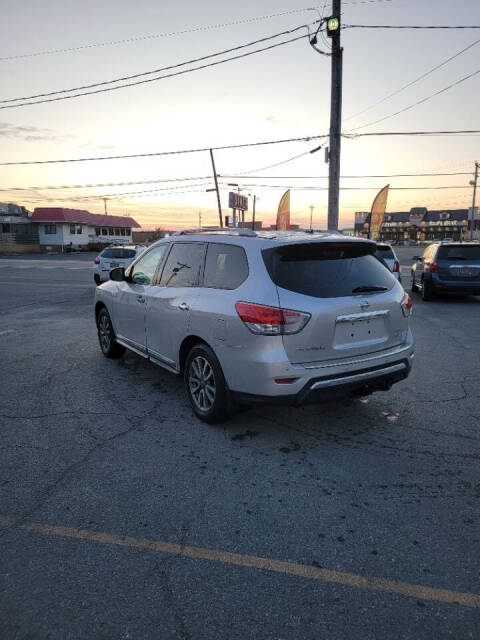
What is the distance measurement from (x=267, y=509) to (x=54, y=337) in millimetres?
6563

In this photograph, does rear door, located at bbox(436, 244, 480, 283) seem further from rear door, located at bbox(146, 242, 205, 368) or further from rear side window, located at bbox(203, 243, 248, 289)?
rear side window, located at bbox(203, 243, 248, 289)

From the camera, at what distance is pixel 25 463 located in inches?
140

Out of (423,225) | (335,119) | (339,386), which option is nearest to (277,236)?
(339,386)

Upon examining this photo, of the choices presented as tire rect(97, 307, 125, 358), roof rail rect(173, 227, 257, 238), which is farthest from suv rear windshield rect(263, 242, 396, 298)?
tire rect(97, 307, 125, 358)

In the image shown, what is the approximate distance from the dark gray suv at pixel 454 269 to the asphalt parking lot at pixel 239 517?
7.65m

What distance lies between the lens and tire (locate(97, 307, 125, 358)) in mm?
6430

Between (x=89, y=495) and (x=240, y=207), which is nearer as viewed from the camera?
(x=89, y=495)

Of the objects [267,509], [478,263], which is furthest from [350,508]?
[478,263]

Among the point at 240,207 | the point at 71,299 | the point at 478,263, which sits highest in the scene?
the point at 240,207

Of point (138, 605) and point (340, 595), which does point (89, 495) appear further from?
point (340, 595)

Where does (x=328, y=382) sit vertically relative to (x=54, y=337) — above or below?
above

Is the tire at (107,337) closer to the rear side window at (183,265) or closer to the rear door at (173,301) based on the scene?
the rear door at (173,301)

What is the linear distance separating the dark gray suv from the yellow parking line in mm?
11103

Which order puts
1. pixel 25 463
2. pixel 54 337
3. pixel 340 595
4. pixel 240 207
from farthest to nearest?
pixel 240 207 → pixel 54 337 → pixel 25 463 → pixel 340 595
